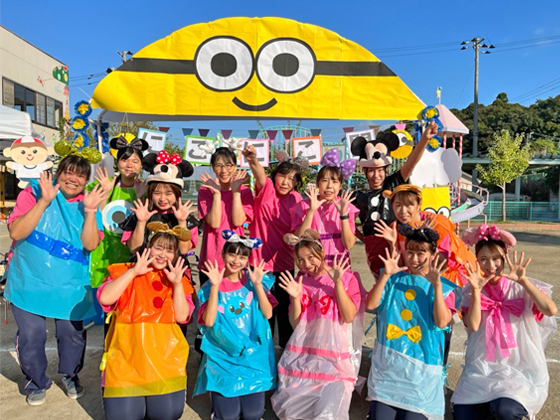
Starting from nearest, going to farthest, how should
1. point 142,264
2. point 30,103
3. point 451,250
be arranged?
point 142,264 → point 451,250 → point 30,103

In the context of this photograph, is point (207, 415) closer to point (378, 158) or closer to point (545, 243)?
point (378, 158)

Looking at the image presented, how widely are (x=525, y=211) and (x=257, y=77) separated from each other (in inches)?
767

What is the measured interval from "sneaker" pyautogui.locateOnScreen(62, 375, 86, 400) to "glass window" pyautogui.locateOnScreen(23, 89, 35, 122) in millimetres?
20528

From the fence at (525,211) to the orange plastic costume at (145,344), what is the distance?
19528 mm

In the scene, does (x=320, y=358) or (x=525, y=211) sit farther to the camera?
(x=525, y=211)

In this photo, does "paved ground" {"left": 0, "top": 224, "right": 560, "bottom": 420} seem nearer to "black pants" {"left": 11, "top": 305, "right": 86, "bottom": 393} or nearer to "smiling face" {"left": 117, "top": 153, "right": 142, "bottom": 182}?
"black pants" {"left": 11, "top": 305, "right": 86, "bottom": 393}

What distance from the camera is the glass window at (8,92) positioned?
1797 cm

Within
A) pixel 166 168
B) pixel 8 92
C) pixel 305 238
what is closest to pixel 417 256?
pixel 305 238

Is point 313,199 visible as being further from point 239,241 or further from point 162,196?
point 162,196

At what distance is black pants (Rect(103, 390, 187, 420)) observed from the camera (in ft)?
8.05

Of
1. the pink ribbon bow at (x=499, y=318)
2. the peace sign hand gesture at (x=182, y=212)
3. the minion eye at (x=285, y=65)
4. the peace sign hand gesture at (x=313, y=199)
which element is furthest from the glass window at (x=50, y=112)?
the pink ribbon bow at (x=499, y=318)

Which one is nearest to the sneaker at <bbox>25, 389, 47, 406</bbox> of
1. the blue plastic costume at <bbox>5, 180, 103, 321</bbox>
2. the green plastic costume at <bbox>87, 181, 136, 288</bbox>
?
the blue plastic costume at <bbox>5, 180, 103, 321</bbox>

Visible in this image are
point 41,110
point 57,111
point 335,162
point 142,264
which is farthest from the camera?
point 57,111

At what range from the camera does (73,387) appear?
289cm
